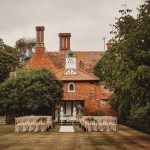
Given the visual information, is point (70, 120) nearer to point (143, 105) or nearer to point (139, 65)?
point (143, 105)

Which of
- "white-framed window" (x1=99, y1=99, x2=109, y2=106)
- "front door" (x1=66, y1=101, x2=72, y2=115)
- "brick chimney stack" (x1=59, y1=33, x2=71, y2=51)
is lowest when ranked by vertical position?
"front door" (x1=66, y1=101, x2=72, y2=115)

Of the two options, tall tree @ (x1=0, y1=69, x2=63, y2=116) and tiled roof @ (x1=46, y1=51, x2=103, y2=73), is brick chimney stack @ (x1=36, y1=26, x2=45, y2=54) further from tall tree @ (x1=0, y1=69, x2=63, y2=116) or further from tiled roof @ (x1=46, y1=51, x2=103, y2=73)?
tall tree @ (x1=0, y1=69, x2=63, y2=116)

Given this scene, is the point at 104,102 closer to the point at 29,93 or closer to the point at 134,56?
the point at 29,93

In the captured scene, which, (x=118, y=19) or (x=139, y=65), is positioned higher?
(x=118, y=19)

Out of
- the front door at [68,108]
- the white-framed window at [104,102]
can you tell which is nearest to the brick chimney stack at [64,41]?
the front door at [68,108]

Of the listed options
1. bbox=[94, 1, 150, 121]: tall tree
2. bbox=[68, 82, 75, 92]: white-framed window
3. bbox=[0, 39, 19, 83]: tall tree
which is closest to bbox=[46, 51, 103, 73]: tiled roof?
bbox=[0, 39, 19, 83]: tall tree

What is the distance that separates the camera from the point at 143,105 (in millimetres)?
34000

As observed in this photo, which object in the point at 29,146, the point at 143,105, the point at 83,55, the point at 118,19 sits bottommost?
the point at 29,146

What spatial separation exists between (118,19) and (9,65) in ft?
188

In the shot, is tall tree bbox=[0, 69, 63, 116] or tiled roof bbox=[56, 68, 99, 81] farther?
tiled roof bbox=[56, 68, 99, 81]

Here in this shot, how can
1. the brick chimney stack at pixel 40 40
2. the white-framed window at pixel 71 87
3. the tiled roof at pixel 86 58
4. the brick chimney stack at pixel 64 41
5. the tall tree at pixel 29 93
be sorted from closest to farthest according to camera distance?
the tall tree at pixel 29 93 → the white-framed window at pixel 71 87 → the brick chimney stack at pixel 40 40 → the tiled roof at pixel 86 58 → the brick chimney stack at pixel 64 41

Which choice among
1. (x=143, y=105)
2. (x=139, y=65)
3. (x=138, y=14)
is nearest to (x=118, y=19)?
(x=138, y=14)

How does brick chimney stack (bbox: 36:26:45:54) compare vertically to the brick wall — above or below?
above

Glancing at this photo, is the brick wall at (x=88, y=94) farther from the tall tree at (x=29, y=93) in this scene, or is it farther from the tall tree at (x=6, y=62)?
the tall tree at (x=6, y=62)
